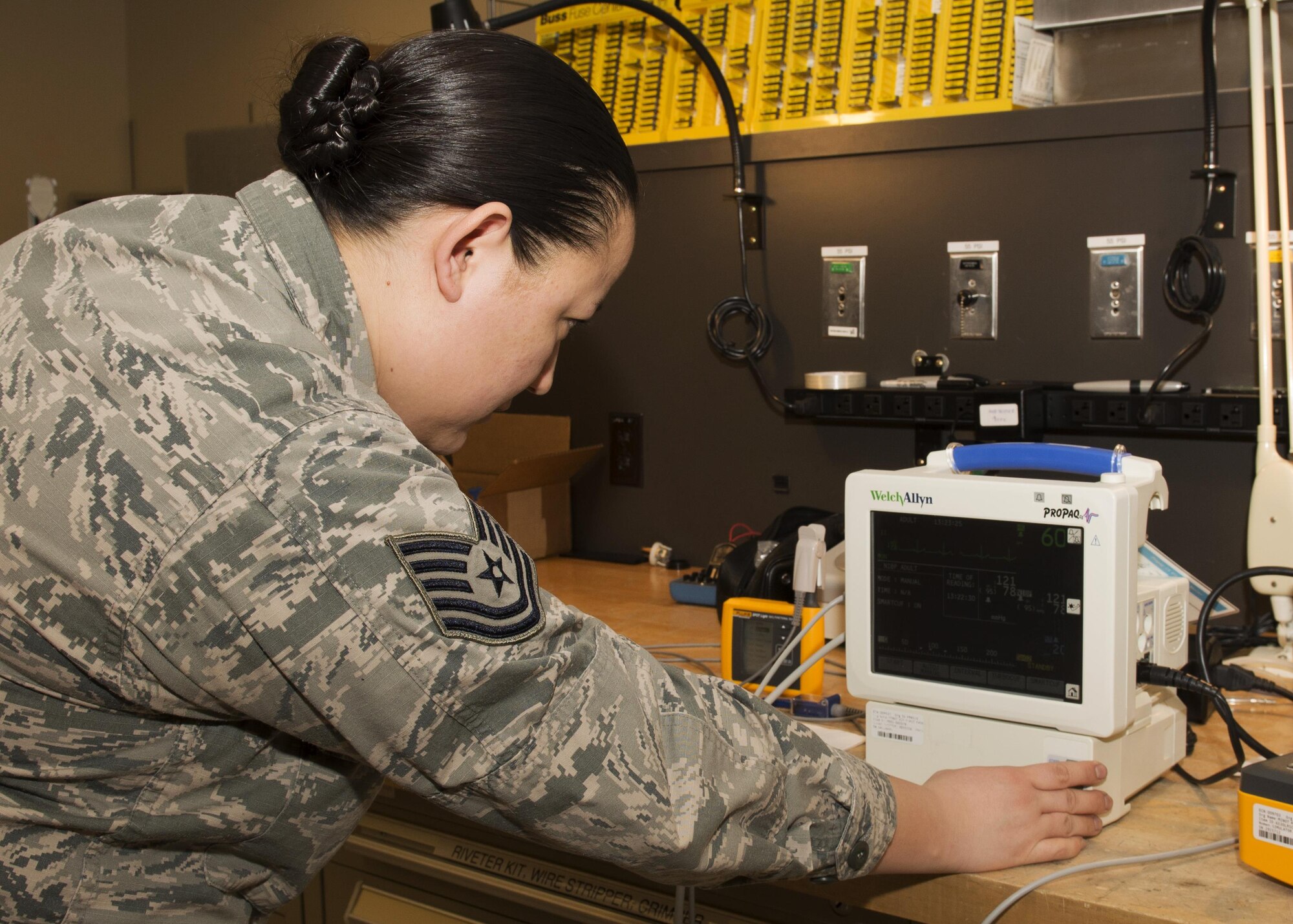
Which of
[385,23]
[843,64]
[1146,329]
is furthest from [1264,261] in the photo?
[385,23]

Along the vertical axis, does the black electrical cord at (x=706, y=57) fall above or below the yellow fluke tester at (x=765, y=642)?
above

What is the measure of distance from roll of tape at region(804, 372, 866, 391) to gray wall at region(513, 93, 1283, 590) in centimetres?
6

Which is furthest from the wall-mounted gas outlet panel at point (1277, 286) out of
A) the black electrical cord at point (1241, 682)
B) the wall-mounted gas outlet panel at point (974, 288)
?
the black electrical cord at point (1241, 682)

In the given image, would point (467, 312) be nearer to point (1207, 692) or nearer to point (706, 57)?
point (1207, 692)

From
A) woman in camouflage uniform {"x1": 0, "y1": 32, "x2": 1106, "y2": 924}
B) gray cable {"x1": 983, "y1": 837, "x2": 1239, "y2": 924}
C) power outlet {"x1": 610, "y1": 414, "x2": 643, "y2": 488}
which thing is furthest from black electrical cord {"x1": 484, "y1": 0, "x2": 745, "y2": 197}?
gray cable {"x1": 983, "y1": 837, "x2": 1239, "y2": 924}

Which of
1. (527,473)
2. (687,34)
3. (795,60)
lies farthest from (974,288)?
(527,473)

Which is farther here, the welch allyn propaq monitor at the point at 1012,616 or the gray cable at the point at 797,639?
the gray cable at the point at 797,639

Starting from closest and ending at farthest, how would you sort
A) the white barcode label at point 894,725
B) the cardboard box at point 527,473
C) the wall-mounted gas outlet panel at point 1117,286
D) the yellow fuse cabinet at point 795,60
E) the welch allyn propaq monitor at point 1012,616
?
1. the welch allyn propaq monitor at point 1012,616
2. the white barcode label at point 894,725
3. the wall-mounted gas outlet panel at point 1117,286
4. the yellow fuse cabinet at point 795,60
5. the cardboard box at point 527,473

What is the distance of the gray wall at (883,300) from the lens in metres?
1.66

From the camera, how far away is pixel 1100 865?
3.09 feet

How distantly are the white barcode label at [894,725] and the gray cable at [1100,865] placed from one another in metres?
0.20

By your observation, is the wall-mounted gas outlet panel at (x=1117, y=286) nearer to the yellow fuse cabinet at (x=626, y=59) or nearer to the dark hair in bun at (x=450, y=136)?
the yellow fuse cabinet at (x=626, y=59)

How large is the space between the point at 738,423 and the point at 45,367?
5.06 ft

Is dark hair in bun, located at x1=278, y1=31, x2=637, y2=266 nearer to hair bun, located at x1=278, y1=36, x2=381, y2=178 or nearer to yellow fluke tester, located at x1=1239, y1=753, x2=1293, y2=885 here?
hair bun, located at x1=278, y1=36, x2=381, y2=178
